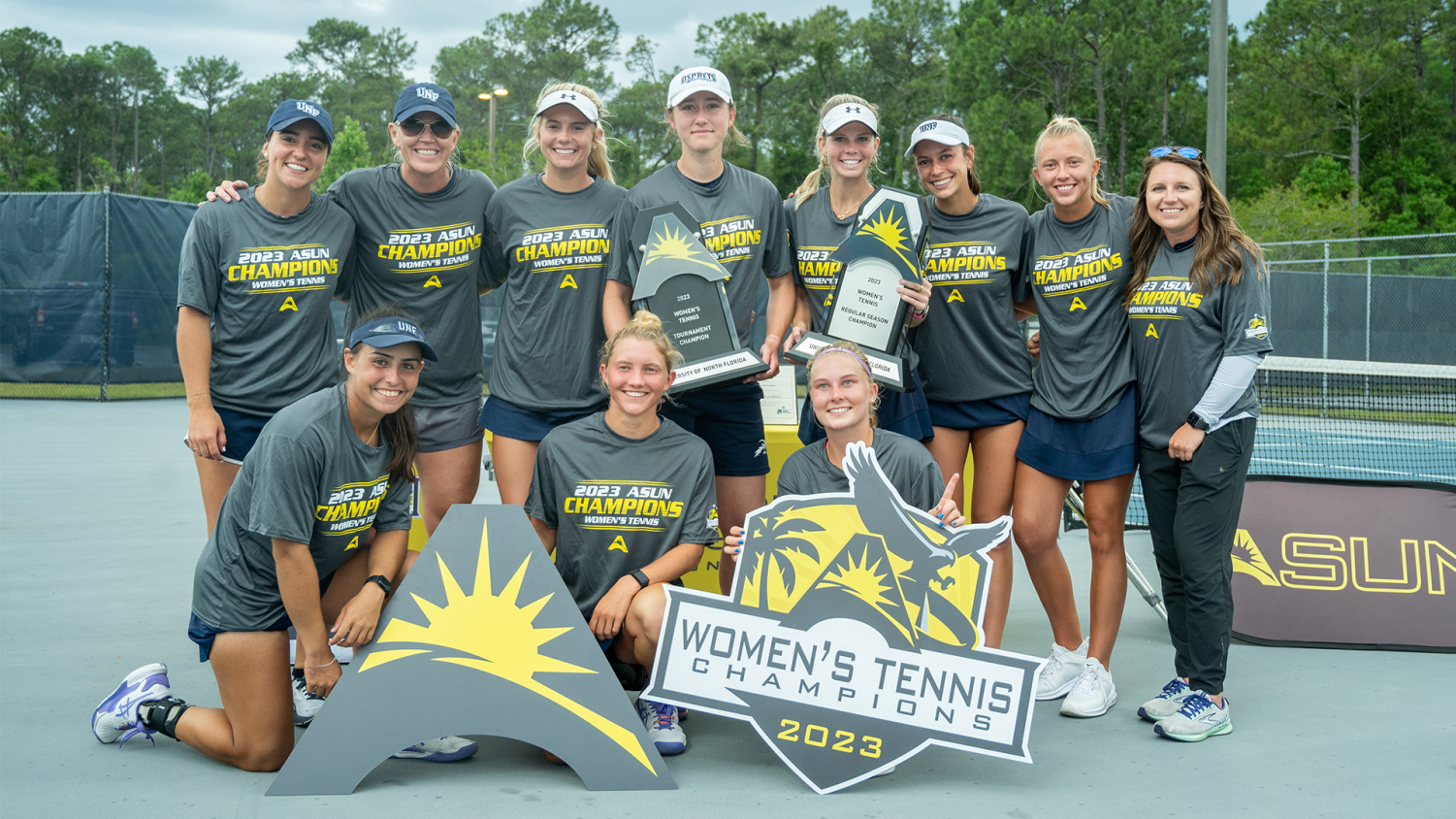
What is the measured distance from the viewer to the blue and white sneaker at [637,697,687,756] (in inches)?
129

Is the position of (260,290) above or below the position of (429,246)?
below

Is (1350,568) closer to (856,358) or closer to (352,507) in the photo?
(856,358)

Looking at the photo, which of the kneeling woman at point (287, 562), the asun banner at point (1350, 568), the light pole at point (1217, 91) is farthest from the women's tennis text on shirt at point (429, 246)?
the light pole at point (1217, 91)

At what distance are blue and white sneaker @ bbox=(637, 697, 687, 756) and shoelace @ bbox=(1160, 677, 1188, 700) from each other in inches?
68.5

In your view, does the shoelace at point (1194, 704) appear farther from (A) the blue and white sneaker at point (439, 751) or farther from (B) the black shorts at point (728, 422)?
(A) the blue and white sneaker at point (439, 751)

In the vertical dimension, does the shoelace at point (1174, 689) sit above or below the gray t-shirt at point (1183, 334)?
below

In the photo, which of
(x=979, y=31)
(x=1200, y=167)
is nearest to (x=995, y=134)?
(x=979, y=31)

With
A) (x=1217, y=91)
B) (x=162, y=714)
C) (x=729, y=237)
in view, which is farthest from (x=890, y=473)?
(x=1217, y=91)

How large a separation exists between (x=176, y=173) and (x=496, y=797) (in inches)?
2969

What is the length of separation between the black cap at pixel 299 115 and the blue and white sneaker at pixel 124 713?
1949mm

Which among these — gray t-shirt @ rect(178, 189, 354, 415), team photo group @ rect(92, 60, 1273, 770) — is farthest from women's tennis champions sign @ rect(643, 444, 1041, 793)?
gray t-shirt @ rect(178, 189, 354, 415)

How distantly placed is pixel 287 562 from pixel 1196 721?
9.71ft

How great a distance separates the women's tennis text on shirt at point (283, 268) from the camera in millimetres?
3732

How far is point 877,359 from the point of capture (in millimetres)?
3674
